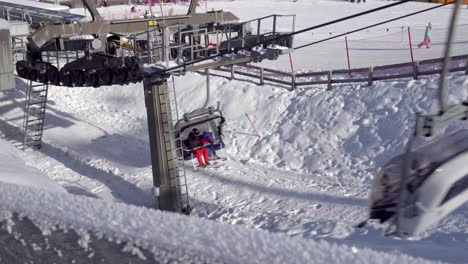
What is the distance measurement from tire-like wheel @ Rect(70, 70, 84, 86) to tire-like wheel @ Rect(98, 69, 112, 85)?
672mm

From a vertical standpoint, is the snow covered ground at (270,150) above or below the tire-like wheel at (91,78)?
below

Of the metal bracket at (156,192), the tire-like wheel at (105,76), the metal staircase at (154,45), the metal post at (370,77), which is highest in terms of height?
the metal staircase at (154,45)

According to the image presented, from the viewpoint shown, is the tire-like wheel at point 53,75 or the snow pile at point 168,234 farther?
the tire-like wheel at point 53,75

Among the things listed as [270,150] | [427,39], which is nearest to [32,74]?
[270,150]

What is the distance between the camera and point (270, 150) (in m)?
13.6

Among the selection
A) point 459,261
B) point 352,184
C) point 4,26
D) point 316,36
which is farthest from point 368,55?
point 459,261

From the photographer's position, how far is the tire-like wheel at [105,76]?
1137 cm

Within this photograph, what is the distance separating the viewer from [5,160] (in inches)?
256

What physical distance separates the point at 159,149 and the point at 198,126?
66.0 inches

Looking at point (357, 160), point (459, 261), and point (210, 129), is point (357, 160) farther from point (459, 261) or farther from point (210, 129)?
point (459, 261)

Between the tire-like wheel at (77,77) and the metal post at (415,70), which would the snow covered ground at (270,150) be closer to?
the metal post at (415,70)

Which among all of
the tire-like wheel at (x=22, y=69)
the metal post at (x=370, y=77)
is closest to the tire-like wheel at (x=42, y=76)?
the tire-like wheel at (x=22, y=69)

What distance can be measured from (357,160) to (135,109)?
23.2ft

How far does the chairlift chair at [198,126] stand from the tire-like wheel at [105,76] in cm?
158
